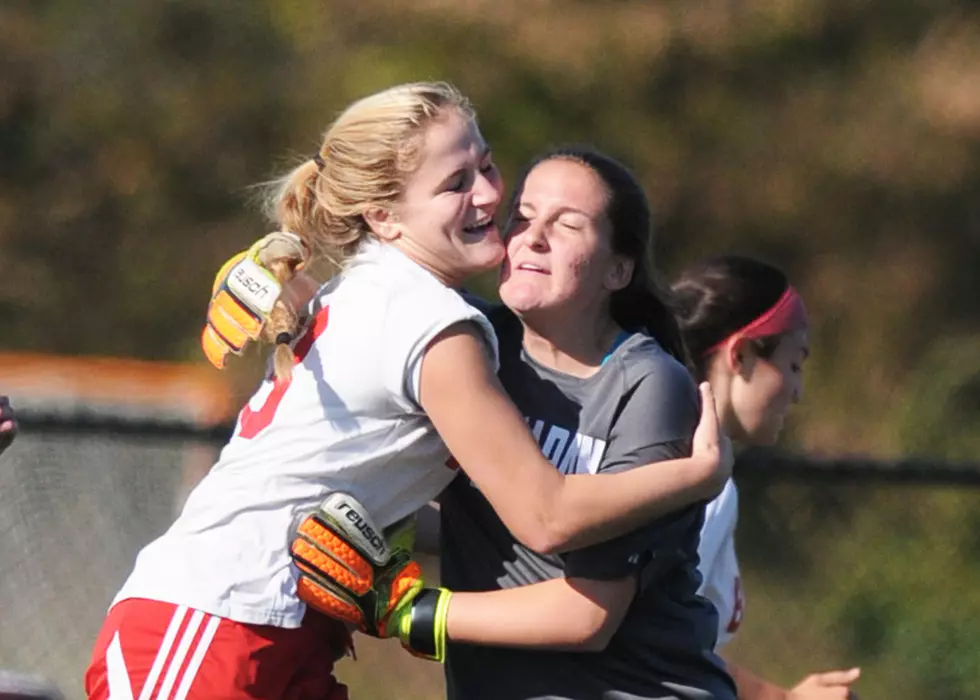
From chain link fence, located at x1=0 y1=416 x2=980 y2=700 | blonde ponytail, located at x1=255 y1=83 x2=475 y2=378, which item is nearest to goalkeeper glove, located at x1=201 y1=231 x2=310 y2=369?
blonde ponytail, located at x1=255 y1=83 x2=475 y2=378

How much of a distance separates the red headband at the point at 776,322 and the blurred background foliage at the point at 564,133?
19.5ft

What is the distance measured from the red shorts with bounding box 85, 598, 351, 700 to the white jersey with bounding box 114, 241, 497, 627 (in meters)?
0.03

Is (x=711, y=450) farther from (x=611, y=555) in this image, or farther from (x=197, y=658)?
(x=197, y=658)

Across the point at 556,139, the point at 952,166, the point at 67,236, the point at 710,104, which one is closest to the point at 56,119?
the point at 67,236

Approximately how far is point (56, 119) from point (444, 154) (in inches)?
347

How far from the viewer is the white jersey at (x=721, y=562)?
3191 mm

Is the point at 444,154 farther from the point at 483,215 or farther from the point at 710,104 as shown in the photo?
the point at 710,104

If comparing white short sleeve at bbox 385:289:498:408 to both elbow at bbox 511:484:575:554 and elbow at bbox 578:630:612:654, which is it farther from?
elbow at bbox 578:630:612:654

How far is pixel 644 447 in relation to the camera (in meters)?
2.55

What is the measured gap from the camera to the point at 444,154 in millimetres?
2633

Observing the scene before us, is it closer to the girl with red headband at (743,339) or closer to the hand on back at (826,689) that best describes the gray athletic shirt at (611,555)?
the hand on back at (826,689)

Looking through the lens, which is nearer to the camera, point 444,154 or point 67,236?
point 444,154

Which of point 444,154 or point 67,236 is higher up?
point 444,154

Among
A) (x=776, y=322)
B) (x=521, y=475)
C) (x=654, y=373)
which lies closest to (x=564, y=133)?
(x=776, y=322)
